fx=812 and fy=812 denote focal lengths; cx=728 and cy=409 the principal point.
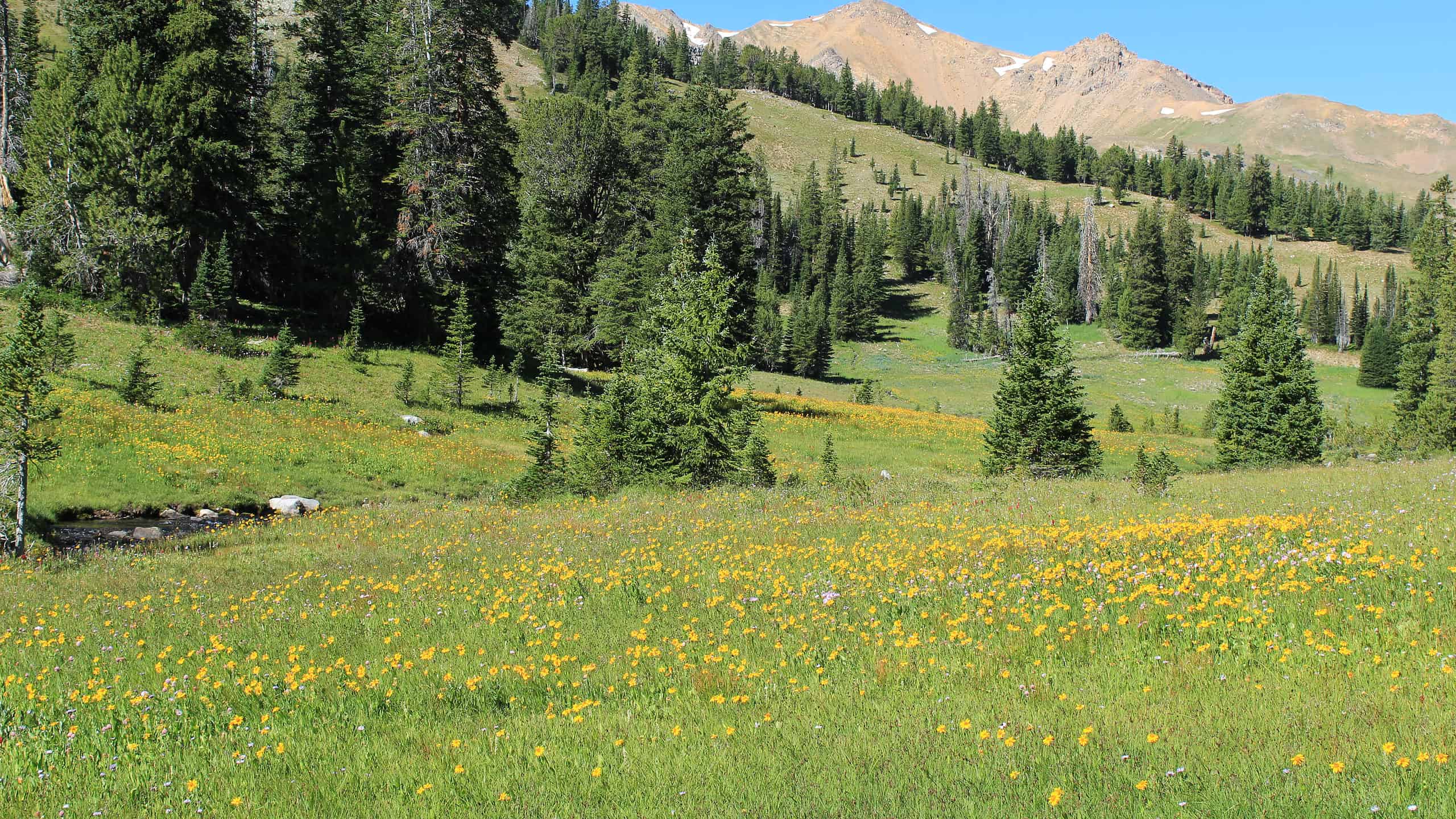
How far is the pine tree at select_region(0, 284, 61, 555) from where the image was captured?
580 inches

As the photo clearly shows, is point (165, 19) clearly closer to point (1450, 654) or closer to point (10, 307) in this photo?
point (10, 307)

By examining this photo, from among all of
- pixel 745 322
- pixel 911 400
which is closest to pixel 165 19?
pixel 745 322

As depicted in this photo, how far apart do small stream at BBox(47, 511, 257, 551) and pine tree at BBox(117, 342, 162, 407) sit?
7010mm

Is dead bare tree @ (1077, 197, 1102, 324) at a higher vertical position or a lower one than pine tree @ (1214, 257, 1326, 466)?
higher

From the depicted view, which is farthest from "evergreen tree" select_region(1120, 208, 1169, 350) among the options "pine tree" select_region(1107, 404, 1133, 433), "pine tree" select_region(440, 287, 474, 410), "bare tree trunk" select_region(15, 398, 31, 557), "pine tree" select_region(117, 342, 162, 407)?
"bare tree trunk" select_region(15, 398, 31, 557)

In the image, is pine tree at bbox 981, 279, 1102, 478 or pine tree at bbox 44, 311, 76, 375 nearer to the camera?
pine tree at bbox 44, 311, 76, 375

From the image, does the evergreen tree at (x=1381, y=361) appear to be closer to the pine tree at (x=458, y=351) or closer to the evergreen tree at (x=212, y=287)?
the pine tree at (x=458, y=351)

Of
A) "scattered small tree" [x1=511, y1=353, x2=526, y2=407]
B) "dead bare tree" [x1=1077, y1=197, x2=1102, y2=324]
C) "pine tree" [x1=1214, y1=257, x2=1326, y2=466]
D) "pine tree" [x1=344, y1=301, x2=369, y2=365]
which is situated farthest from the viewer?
"dead bare tree" [x1=1077, y1=197, x2=1102, y2=324]

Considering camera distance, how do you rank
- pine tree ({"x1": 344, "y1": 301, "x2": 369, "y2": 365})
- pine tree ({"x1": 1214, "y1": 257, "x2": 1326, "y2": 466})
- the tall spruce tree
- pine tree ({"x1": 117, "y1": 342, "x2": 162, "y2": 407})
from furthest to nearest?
1. the tall spruce tree
2. pine tree ({"x1": 344, "y1": 301, "x2": 369, "y2": 365})
3. pine tree ({"x1": 1214, "y1": 257, "x2": 1326, "y2": 466})
4. pine tree ({"x1": 117, "y1": 342, "x2": 162, "y2": 407})

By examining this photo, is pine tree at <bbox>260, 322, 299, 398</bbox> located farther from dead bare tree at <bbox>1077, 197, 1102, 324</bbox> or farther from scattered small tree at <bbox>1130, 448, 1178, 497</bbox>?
dead bare tree at <bbox>1077, 197, 1102, 324</bbox>

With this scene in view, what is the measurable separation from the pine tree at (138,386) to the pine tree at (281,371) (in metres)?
3.43

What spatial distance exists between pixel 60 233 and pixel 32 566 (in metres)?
28.2

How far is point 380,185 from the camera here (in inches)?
1703

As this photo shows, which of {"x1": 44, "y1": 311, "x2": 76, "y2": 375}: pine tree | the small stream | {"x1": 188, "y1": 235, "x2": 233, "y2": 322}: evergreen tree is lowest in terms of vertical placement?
the small stream
